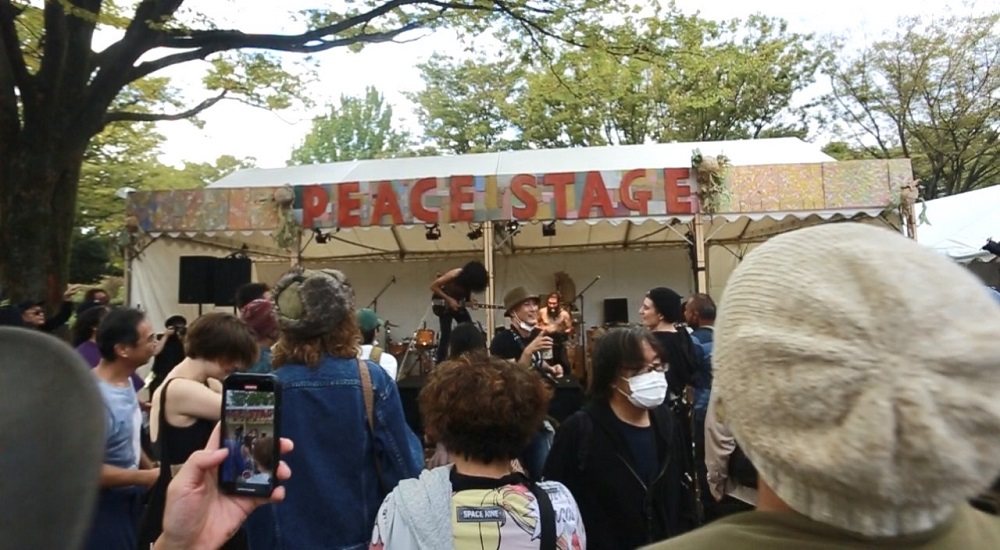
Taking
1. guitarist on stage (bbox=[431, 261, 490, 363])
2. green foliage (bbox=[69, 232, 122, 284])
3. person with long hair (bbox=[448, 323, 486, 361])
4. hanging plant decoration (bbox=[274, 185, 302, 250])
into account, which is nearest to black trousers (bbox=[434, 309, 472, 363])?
guitarist on stage (bbox=[431, 261, 490, 363])

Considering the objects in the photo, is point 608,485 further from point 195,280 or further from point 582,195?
point 195,280

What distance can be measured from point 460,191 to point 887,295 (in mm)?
8397

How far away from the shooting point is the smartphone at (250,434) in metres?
1.32

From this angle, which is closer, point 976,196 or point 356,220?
point 356,220

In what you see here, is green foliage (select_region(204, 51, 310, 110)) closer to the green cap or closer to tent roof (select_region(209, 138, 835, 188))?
tent roof (select_region(209, 138, 835, 188))

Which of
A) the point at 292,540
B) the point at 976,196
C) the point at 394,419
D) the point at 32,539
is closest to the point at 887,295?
the point at 32,539

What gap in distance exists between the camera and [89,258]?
57.6 feet

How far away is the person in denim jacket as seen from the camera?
90.9 inches

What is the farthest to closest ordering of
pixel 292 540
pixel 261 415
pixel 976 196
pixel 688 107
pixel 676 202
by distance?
1. pixel 688 107
2. pixel 976 196
3. pixel 676 202
4. pixel 292 540
5. pixel 261 415

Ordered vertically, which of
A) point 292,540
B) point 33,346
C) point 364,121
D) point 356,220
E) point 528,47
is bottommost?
point 292,540

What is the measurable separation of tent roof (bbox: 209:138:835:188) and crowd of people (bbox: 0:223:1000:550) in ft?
21.2

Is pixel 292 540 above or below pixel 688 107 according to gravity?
below

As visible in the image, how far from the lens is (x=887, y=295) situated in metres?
0.74

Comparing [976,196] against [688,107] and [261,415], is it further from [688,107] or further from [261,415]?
[261,415]
